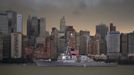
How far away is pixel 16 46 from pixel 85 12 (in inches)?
74.9

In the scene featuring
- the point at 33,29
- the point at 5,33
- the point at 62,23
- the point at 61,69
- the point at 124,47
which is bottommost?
the point at 61,69

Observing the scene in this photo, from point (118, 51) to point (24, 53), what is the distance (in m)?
2.38

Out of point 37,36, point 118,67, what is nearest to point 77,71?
point 118,67

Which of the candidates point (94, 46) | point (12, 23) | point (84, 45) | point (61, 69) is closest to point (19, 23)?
point (12, 23)

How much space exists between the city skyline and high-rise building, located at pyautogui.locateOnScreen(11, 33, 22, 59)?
0.27m

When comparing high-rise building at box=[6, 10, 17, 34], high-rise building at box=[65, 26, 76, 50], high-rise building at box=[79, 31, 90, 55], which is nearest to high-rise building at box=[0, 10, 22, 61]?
high-rise building at box=[6, 10, 17, 34]

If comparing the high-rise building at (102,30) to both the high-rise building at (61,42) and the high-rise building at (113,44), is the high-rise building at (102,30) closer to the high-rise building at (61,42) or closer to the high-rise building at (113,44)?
the high-rise building at (113,44)

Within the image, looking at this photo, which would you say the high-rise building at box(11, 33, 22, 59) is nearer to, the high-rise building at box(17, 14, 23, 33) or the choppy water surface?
the high-rise building at box(17, 14, 23, 33)

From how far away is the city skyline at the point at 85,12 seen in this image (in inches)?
527

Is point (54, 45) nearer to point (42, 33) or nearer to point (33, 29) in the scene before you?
point (42, 33)

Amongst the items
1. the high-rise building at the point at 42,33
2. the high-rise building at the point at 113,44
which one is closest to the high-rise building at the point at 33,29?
the high-rise building at the point at 42,33

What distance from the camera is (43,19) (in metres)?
13.6

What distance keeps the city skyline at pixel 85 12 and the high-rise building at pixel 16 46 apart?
270 mm

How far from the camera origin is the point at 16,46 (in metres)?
13.8
